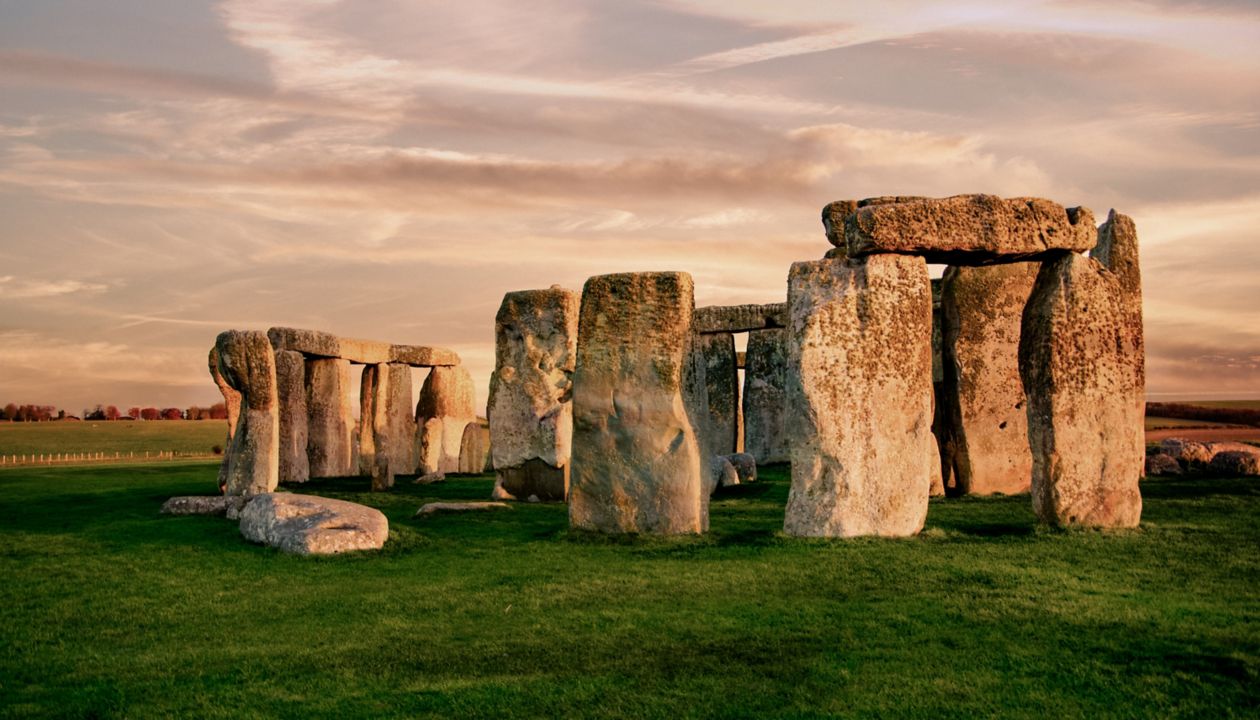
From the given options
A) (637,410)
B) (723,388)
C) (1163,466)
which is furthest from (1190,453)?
(637,410)

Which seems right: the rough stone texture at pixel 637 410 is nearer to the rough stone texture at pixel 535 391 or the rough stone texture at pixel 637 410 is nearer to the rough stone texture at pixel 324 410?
the rough stone texture at pixel 535 391

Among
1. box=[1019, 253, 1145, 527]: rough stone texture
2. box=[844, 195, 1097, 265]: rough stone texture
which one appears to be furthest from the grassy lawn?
box=[844, 195, 1097, 265]: rough stone texture

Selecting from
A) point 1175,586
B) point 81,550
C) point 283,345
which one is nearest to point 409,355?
point 283,345

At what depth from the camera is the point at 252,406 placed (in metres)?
16.8

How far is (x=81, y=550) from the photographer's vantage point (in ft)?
43.8

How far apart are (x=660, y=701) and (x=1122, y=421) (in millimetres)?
7787

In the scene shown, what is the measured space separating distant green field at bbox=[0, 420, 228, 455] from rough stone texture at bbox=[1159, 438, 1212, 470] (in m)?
30.0

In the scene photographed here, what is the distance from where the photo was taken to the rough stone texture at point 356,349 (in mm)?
24031

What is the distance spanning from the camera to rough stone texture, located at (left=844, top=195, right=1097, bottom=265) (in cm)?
1216

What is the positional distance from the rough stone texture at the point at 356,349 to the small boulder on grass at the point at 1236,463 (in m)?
15.6

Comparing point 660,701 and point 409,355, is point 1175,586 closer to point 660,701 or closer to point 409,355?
point 660,701

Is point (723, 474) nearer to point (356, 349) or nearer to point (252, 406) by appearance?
point (252, 406)

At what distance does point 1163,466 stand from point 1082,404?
940 centimetres

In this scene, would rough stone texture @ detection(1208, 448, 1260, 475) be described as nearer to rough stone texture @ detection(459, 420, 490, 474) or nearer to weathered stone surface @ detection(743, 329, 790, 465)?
weathered stone surface @ detection(743, 329, 790, 465)
